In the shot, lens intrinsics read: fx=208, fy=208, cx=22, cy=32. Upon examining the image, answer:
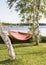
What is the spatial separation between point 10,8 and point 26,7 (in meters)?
0.88

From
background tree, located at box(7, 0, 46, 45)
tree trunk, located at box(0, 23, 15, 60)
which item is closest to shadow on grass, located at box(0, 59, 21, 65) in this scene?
tree trunk, located at box(0, 23, 15, 60)

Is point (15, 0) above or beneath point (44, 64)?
above

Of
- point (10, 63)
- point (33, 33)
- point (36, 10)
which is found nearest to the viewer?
point (10, 63)

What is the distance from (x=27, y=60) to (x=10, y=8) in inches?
203

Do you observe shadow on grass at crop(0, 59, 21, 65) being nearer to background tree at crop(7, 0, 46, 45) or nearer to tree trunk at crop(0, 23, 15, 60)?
tree trunk at crop(0, 23, 15, 60)

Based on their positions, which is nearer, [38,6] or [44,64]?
[44,64]

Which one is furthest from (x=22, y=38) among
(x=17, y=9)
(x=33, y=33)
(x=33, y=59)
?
(x=33, y=59)

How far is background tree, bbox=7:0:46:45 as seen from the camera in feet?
36.4

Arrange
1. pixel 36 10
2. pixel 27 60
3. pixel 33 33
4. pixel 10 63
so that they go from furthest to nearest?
pixel 33 33
pixel 36 10
pixel 27 60
pixel 10 63

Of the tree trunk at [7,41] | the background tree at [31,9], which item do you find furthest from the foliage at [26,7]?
the tree trunk at [7,41]

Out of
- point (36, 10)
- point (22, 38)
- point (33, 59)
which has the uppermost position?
point (36, 10)

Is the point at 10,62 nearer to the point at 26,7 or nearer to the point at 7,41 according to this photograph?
the point at 7,41

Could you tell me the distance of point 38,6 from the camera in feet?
36.8

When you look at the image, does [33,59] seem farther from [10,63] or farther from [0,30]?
[0,30]
